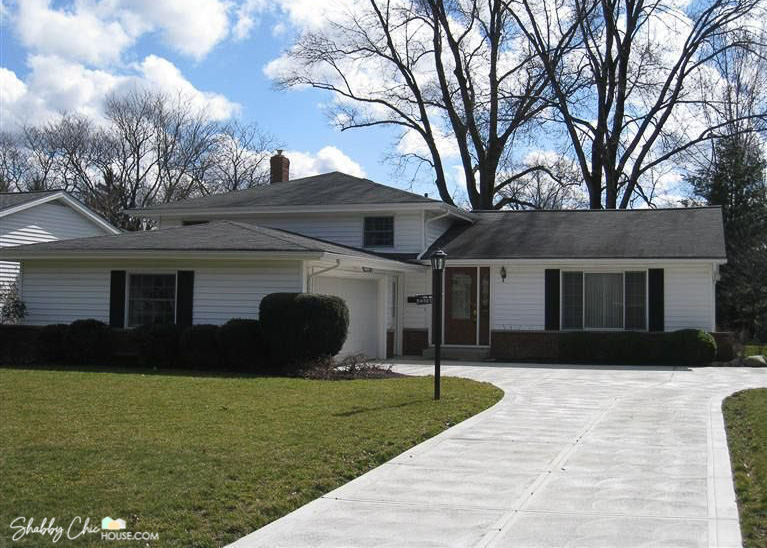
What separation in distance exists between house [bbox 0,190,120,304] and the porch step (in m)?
12.7

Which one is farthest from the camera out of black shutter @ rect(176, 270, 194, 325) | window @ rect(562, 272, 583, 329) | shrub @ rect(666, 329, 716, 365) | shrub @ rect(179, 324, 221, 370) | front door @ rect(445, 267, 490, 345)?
front door @ rect(445, 267, 490, 345)

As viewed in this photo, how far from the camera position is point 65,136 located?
45781 mm

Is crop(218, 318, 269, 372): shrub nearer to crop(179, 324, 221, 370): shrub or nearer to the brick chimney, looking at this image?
crop(179, 324, 221, 370): shrub

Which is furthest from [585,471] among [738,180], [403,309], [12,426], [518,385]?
[738,180]

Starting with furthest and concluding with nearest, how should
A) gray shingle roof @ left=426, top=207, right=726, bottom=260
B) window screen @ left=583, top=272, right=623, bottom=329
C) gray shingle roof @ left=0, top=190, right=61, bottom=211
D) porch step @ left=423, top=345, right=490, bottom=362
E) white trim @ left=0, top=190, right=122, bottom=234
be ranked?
1. gray shingle roof @ left=0, top=190, right=61, bottom=211
2. white trim @ left=0, top=190, right=122, bottom=234
3. porch step @ left=423, top=345, right=490, bottom=362
4. window screen @ left=583, top=272, right=623, bottom=329
5. gray shingle roof @ left=426, top=207, right=726, bottom=260

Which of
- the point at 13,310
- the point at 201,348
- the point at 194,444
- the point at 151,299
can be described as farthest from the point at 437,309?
the point at 13,310

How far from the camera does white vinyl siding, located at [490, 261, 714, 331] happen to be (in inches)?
776

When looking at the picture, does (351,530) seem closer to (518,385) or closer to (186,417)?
(186,417)

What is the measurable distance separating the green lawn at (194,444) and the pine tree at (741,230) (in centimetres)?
2123

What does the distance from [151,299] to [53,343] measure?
7.42 ft

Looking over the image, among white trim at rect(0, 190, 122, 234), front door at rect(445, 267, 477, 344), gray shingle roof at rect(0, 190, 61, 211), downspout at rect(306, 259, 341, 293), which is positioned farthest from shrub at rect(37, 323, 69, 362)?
front door at rect(445, 267, 477, 344)

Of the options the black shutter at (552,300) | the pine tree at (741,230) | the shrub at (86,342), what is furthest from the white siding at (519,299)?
the pine tree at (741,230)

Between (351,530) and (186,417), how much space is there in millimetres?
4591
